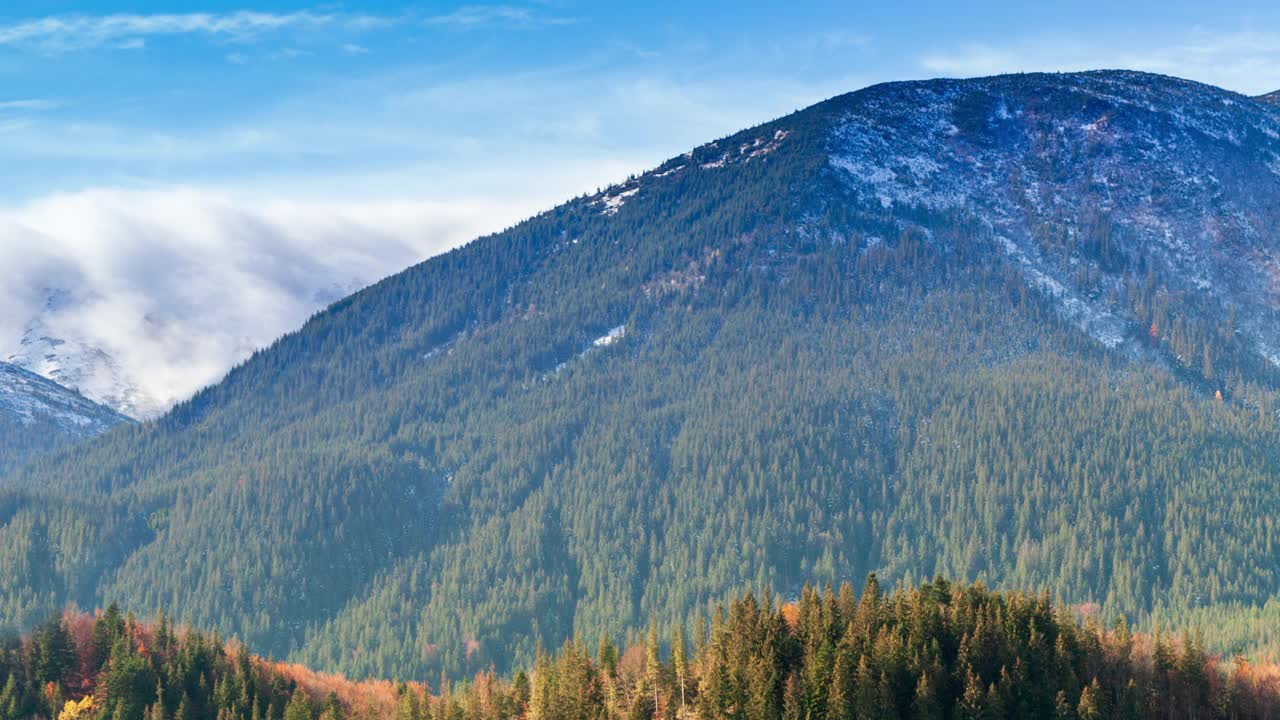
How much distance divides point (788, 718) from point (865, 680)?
10.3 m

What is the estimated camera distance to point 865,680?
199125mm

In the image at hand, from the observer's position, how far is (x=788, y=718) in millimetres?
197875
